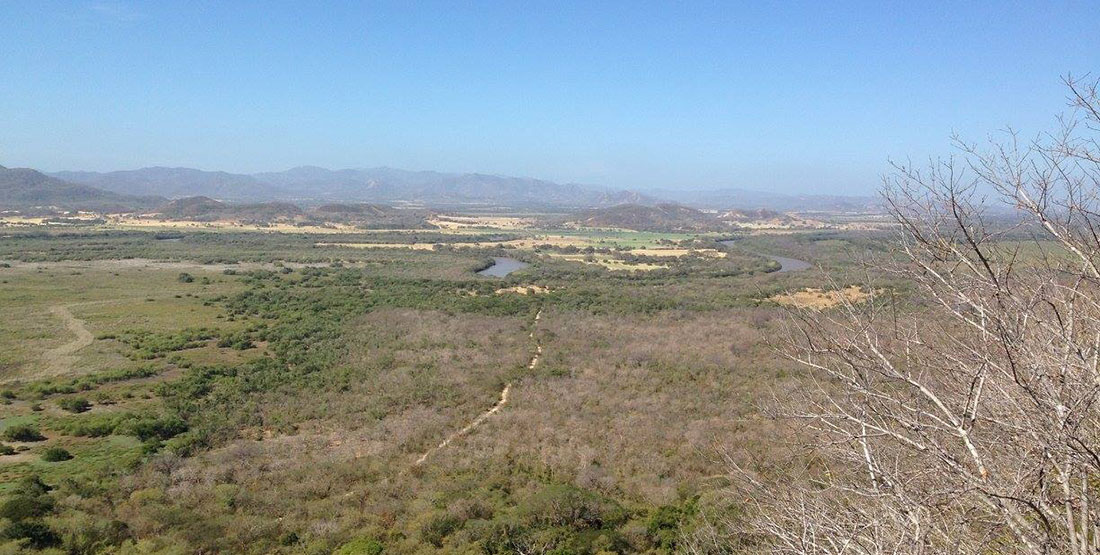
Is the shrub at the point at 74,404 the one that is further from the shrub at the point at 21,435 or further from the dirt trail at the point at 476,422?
the dirt trail at the point at 476,422

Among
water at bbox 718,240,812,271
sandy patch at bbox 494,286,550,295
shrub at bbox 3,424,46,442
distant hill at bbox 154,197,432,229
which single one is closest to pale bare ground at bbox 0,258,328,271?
sandy patch at bbox 494,286,550,295

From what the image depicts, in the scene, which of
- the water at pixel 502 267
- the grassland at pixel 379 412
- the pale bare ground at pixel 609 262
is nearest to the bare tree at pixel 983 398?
the grassland at pixel 379 412

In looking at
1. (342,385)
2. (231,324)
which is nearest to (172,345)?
(231,324)

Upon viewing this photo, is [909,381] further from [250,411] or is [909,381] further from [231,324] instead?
[231,324]

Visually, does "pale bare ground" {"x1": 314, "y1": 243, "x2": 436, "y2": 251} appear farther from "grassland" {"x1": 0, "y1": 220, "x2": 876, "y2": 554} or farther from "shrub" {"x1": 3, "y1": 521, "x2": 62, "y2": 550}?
"shrub" {"x1": 3, "y1": 521, "x2": 62, "y2": 550}

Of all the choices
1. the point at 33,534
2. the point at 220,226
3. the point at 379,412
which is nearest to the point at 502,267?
the point at 379,412

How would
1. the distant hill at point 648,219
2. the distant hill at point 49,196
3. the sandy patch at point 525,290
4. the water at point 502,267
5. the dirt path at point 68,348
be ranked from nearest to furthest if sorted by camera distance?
the dirt path at point 68,348 < the sandy patch at point 525,290 < the water at point 502,267 < the distant hill at point 648,219 < the distant hill at point 49,196
